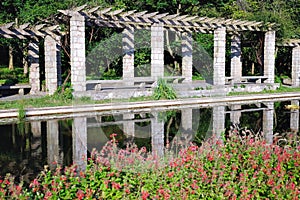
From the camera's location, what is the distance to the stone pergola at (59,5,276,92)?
15.0 m

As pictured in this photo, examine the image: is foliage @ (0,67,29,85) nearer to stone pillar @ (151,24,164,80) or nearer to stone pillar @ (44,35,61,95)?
stone pillar @ (44,35,61,95)

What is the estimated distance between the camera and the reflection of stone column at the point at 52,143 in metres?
7.05

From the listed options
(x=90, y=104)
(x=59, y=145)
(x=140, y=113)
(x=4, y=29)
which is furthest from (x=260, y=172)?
(x=4, y=29)

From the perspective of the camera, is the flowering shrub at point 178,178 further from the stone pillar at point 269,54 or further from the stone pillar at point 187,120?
the stone pillar at point 269,54

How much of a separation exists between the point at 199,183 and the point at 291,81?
2036 centimetres

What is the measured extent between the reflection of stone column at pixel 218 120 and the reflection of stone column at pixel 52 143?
3273 millimetres

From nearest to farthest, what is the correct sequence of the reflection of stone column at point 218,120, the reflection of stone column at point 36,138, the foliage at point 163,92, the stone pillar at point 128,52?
the reflection of stone column at point 36,138 < the reflection of stone column at point 218,120 < the foliage at point 163,92 < the stone pillar at point 128,52

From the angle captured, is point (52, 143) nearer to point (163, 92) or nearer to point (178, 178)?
point (178, 178)

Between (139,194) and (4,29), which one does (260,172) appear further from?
(4,29)

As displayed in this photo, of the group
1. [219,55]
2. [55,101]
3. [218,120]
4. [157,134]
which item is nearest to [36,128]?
[157,134]

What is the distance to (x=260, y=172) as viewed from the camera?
4.34 metres

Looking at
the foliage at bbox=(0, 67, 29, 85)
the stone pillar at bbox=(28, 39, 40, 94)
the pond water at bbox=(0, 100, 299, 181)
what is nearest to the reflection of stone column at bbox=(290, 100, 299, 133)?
the pond water at bbox=(0, 100, 299, 181)

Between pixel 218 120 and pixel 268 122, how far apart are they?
1.30 meters

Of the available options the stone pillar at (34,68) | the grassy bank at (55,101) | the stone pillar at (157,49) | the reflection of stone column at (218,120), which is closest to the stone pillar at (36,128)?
the grassy bank at (55,101)
